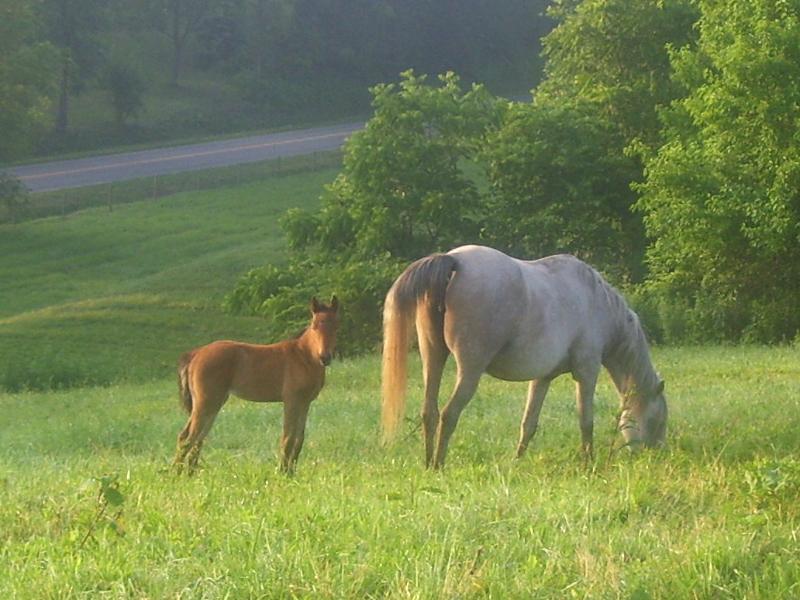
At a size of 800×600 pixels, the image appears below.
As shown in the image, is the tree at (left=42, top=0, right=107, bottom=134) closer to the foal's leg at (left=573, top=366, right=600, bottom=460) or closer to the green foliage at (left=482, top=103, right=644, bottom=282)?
the green foliage at (left=482, top=103, right=644, bottom=282)

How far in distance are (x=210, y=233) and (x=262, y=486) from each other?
41.2m

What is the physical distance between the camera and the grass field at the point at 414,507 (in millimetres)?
5852

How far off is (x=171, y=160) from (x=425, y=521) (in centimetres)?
5385

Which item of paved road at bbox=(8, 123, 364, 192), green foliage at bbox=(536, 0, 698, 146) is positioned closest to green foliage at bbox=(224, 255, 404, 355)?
green foliage at bbox=(536, 0, 698, 146)

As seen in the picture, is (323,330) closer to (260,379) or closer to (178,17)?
(260,379)

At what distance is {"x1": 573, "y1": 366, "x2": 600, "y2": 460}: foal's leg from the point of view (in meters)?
10.5

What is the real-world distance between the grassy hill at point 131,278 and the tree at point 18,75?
365cm

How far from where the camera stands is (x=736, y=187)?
29.1 metres

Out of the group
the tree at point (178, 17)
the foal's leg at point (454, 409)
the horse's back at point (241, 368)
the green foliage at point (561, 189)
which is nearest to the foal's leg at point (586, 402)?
the foal's leg at point (454, 409)

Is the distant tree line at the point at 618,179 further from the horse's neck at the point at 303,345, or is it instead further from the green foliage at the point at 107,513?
the green foliage at the point at 107,513

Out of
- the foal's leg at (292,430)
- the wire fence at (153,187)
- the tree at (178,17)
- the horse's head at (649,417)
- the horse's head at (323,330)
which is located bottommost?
the wire fence at (153,187)

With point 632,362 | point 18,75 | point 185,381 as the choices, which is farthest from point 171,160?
point 185,381

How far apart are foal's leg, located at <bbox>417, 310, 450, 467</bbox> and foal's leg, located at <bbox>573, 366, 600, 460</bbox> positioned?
4.13 ft

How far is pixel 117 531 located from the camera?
6.81 meters
